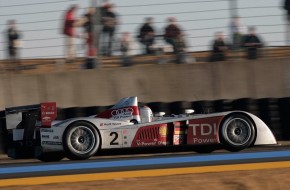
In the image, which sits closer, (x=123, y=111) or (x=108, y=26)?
(x=123, y=111)

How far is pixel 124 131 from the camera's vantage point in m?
9.45

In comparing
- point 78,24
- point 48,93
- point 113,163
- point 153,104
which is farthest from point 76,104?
point 113,163

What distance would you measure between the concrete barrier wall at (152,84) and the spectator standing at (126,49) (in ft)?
0.57

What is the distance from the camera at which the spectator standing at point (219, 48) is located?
13852 mm

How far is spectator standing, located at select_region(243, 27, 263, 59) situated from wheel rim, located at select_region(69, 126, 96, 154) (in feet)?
18.4

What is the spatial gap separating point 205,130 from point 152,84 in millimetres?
5139

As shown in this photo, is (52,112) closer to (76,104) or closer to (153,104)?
(153,104)

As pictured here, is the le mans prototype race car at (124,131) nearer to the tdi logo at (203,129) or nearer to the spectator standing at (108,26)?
the tdi logo at (203,129)

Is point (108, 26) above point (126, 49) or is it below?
above

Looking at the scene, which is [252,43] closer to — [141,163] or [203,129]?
[203,129]

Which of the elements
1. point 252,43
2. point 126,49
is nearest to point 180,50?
point 126,49

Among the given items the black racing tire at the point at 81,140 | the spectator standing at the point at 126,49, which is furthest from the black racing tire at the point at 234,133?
the spectator standing at the point at 126,49

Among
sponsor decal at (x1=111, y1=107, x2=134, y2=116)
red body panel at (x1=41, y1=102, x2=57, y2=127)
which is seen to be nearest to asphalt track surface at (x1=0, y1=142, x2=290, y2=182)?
sponsor decal at (x1=111, y1=107, x2=134, y2=116)

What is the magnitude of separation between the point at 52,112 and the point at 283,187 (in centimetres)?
375
